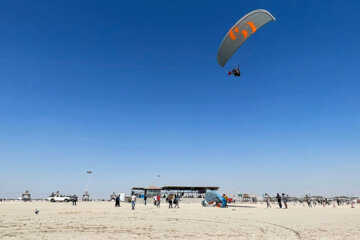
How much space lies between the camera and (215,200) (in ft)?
101

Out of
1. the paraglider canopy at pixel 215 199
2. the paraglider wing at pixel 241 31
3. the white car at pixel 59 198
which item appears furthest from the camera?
the white car at pixel 59 198

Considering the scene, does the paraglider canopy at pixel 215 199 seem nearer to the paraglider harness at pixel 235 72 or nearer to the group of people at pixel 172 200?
the group of people at pixel 172 200

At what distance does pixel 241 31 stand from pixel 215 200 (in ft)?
70.8

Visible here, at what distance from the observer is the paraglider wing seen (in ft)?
55.3

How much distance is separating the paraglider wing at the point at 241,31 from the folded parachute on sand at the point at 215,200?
689 inches

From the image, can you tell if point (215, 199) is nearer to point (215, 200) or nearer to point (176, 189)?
point (215, 200)

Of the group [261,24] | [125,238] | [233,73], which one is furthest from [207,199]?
[125,238]

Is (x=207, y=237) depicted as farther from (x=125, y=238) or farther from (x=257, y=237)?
(x=125, y=238)

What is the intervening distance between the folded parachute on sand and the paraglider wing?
1750 centimetres

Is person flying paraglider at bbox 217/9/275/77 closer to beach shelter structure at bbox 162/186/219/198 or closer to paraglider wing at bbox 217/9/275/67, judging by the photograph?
paraglider wing at bbox 217/9/275/67

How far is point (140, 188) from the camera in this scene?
55406mm

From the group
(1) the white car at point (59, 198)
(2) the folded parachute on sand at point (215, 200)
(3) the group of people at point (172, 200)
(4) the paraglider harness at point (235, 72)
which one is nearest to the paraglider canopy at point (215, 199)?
(2) the folded parachute on sand at point (215, 200)

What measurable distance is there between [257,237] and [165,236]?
3.47m

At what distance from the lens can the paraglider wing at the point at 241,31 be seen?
16859 millimetres
